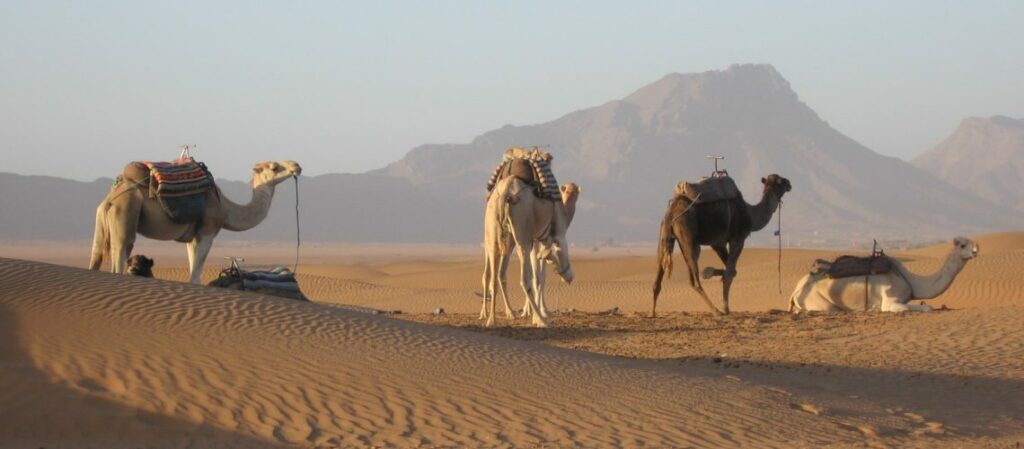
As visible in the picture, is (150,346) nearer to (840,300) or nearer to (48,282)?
(48,282)

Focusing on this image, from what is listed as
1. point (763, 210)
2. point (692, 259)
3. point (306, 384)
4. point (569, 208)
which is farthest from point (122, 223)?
point (763, 210)

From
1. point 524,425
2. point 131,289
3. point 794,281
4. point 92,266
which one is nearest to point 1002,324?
point 524,425

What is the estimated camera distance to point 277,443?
9.27 meters

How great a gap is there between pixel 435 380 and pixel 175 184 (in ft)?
25.2

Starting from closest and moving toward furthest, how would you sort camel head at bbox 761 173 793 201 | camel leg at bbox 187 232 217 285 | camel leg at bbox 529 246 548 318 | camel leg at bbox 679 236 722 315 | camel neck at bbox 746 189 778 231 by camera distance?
camel leg at bbox 187 232 217 285, camel leg at bbox 529 246 548 318, camel leg at bbox 679 236 722 315, camel neck at bbox 746 189 778 231, camel head at bbox 761 173 793 201

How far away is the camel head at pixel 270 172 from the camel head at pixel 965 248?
934 cm

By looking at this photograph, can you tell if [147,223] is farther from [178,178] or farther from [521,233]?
[521,233]

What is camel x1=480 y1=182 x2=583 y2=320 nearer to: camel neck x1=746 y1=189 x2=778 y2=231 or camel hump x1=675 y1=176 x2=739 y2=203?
camel hump x1=675 y1=176 x2=739 y2=203

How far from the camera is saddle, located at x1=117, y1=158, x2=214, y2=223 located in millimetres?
17719

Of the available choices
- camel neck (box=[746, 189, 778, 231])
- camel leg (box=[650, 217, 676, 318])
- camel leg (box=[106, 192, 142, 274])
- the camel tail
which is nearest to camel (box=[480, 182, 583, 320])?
camel leg (box=[650, 217, 676, 318])

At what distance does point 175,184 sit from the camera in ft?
58.6

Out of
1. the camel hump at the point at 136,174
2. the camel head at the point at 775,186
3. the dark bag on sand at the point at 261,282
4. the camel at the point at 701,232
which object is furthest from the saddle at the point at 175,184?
the camel head at the point at 775,186

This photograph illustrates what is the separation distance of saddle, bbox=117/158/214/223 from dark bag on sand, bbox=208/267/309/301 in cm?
93

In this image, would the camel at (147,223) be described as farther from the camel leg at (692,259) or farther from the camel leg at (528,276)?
the camel leg at (692,259)
